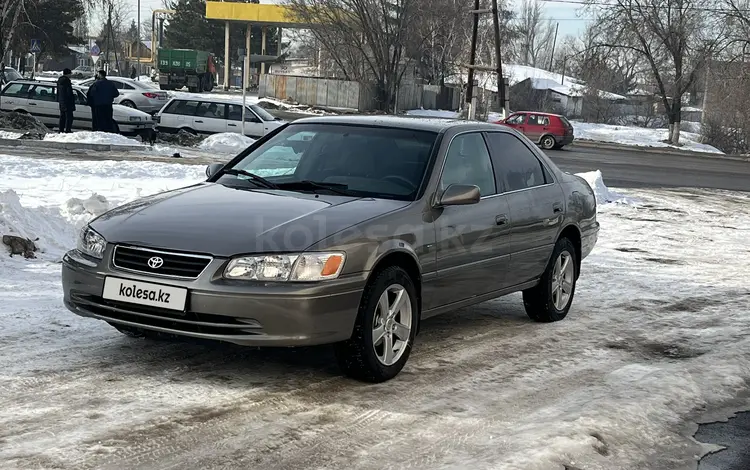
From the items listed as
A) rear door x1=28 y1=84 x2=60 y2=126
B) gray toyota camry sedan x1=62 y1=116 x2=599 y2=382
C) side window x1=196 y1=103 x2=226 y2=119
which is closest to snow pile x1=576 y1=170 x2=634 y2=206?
gray toyota camry sedan x1=62 y1=116 x2=599 y2=382

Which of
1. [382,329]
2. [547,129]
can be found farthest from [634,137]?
[382,329]

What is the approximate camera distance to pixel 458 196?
6285 mm

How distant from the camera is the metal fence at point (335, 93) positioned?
57.7 metres

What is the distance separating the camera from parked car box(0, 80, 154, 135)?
2705 centimetres

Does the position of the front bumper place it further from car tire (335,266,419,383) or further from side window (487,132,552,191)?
side window (487,132,552,191)

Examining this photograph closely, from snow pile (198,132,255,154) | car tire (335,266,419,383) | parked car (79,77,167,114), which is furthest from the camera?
parked car (79,77,167,114)

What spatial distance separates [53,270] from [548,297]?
160 inches

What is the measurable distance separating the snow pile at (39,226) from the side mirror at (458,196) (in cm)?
426

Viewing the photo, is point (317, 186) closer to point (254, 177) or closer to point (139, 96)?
point (254, 177)

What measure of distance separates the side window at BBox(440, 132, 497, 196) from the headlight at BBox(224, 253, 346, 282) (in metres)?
1.45

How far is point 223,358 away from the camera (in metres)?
6.06

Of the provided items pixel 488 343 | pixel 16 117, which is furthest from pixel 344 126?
pixel 16 117

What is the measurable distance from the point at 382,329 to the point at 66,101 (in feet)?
70.7

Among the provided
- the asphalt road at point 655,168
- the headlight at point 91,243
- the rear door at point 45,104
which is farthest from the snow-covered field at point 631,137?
the headlight at point 91,243
